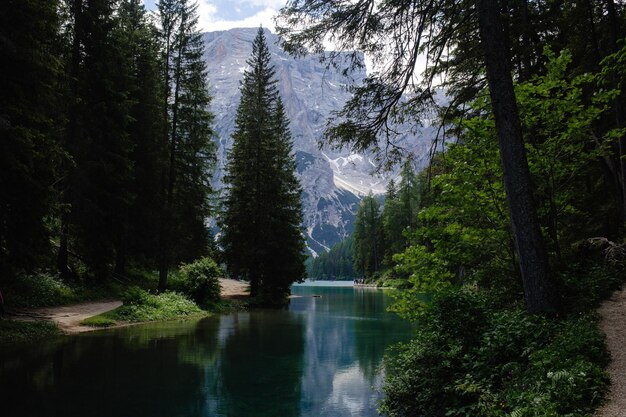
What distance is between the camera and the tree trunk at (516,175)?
26.0ft

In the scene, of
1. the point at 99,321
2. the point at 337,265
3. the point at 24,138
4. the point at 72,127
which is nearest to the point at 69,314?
the point at 99,321

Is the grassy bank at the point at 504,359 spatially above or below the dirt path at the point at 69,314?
above

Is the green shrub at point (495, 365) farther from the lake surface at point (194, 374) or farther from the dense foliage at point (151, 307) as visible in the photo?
the dense foliage at point (151, 307)

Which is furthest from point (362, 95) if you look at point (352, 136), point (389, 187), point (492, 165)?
point (389, 187)

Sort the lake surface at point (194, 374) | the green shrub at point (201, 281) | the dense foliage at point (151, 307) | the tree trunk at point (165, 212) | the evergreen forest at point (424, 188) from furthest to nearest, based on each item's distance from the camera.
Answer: the green shrub at point (201, 281), the tree trunk at point (165, 212), the dense foliage at point (151, 307), the lake surface at point (194, 374), the evergreen forest at point (424, 188)

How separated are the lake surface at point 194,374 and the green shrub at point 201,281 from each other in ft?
24.1

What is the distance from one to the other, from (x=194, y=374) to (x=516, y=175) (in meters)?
8.92

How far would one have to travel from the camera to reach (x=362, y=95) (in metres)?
9.77

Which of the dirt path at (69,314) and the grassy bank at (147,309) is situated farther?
the grassy bank at (147,309)

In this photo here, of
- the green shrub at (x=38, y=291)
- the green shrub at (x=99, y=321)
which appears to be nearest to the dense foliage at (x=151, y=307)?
the green shrub at (x=99, y=321)

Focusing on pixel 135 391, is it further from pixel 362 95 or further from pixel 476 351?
pixel 362 95

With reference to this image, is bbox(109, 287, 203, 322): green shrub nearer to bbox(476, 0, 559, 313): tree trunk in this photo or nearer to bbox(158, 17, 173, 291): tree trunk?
bbox(158, 17, 173, 291): tree trunk

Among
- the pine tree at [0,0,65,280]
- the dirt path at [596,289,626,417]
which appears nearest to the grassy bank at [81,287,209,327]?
the pine tree at [0,0,65,280]

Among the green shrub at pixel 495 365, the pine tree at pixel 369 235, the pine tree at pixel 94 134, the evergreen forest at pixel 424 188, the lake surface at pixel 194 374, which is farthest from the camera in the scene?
the pine tree at pixel 369 235
